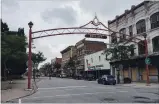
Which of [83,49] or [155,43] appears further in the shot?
[83,49]

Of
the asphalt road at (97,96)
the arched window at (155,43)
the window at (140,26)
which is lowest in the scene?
the asphalt road at (97,96)

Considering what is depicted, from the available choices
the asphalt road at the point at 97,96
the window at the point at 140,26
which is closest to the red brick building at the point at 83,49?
the window at the point at 140,26

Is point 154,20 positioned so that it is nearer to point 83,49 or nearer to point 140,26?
point 140,26

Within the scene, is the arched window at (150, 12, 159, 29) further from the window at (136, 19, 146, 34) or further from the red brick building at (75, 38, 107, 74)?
the red brick building at (75, 38, 107, 74)

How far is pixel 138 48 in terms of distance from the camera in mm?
40938

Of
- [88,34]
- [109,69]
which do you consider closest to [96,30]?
[88,34]

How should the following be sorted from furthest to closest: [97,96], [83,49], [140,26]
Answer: [83,49] → [140,26] → [97,96]

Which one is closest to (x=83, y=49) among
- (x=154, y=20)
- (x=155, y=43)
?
(x=155, y=43)

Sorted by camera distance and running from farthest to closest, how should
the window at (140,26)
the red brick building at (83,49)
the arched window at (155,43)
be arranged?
1. the red brick building at (83,49)
2. the window at (140,26)
3. the arched window at (155,43)

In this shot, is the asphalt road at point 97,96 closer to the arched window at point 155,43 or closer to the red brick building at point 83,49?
the arched window at point 155,43

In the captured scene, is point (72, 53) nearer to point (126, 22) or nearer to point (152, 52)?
point (126, 22)

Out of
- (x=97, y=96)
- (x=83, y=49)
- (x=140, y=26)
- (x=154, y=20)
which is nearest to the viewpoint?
(x=97, y=96)

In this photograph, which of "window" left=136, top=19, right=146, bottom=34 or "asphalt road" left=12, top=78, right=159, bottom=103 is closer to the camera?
"asphalt road" left=12, top=78, right=159, bottom=103

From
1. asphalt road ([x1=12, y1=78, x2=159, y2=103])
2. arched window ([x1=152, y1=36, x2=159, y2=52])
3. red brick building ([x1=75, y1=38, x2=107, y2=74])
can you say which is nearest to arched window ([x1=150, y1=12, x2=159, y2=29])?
arched window ([x1=152, y1=36, x2=159, y2=52])
